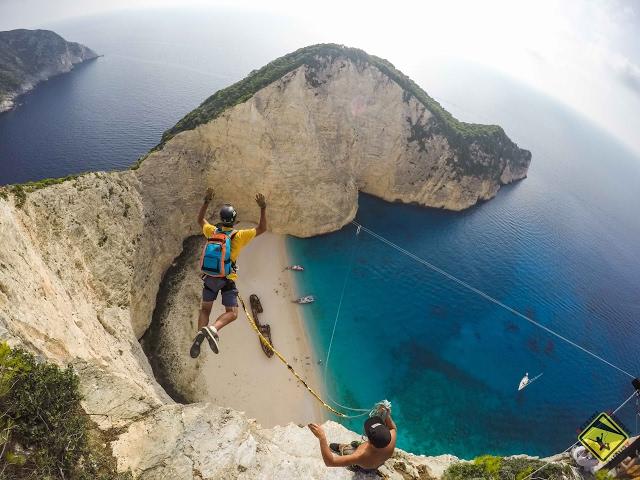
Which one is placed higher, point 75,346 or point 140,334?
point 75,346

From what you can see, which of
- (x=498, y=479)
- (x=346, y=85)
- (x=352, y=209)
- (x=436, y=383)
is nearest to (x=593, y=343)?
(x=436, y=383)

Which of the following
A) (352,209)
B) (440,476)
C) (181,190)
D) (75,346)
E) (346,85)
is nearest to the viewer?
(75,346)

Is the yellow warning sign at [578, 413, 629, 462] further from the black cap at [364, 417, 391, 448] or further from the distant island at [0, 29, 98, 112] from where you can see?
the distant island at [0, 29, 98, 112]

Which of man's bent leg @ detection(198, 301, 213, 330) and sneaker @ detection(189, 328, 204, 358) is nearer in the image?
sneaker @ detection(189, 328, 204, 358)

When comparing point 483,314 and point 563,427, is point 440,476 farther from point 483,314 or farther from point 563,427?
point 483,314

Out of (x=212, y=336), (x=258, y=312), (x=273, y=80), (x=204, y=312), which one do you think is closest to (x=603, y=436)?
(x=212, y=336)

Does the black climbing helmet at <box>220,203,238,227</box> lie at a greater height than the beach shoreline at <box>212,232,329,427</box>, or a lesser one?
greater

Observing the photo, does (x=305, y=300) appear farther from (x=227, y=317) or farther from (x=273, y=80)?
(x=273, y=80)

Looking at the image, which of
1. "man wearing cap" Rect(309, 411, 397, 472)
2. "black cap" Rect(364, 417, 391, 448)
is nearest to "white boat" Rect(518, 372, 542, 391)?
"man wearing cap" Rect(309, 411, 397, 472)
